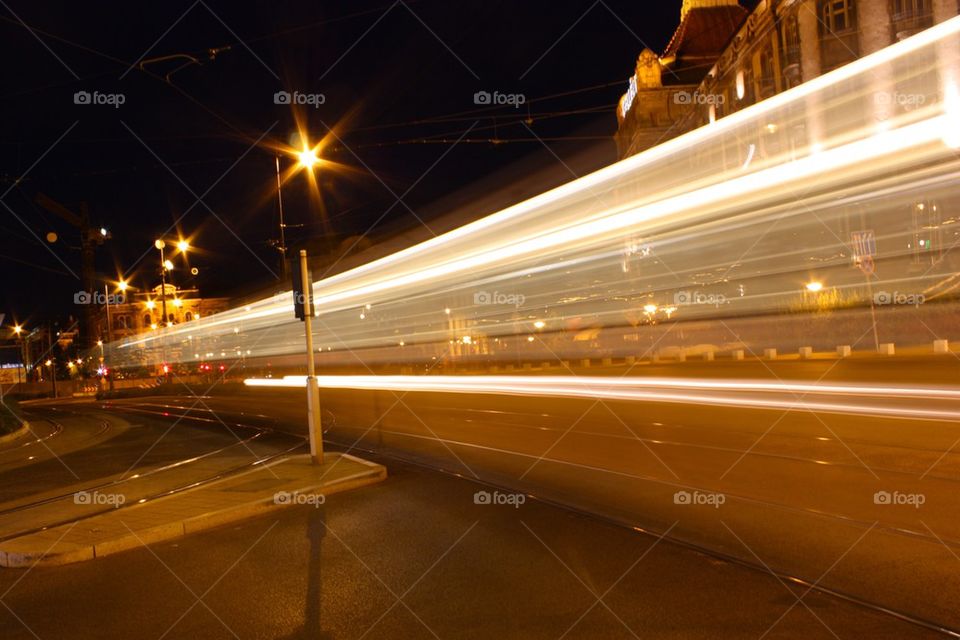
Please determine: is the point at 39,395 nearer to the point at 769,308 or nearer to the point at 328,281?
the point at 328,281

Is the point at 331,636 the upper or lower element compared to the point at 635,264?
lower

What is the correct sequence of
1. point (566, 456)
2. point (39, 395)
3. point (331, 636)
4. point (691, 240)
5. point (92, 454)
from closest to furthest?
point (331, 636) → point (566, 456) → point (92, 454) → point (691, 240) → point (39, 395)

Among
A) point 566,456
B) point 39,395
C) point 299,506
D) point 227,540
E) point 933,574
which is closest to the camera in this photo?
point 933,574

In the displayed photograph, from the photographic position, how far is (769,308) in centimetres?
2572

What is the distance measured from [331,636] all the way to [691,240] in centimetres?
1678

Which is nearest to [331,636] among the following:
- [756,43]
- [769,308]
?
[769,308]
